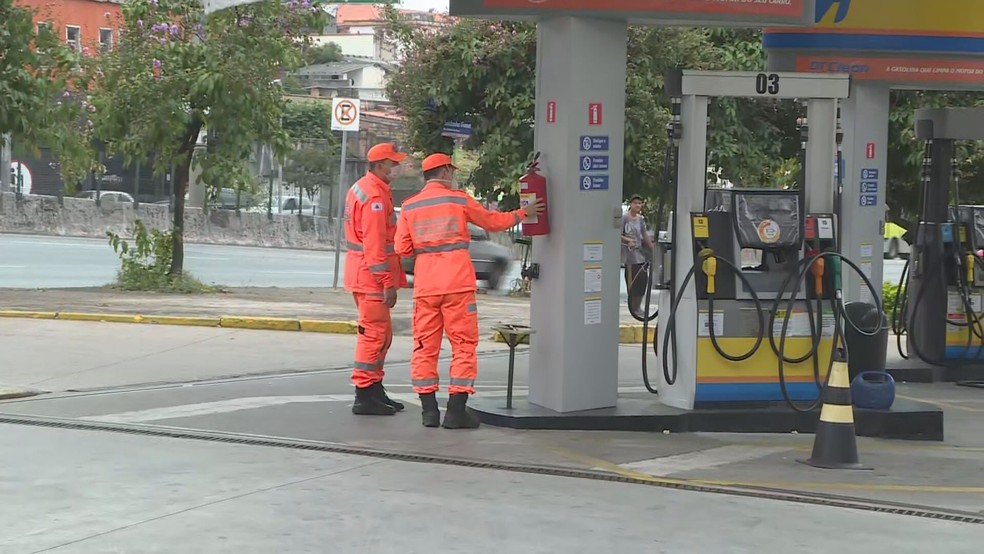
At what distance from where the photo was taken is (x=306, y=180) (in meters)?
43.2

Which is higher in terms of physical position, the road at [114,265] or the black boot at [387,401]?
the road at [114,265]

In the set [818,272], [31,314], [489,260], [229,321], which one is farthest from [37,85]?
[818,272]

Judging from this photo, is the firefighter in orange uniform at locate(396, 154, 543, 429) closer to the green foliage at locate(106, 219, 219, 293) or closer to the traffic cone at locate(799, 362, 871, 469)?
the traffic cone at locate(799, 362, 871, 469)

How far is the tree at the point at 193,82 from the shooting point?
19719mm

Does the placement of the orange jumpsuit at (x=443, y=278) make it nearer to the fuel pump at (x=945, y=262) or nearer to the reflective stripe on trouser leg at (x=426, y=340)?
the reflective stripe on trouser leg at (x=426, y=340)

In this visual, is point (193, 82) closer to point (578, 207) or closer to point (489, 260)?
point (489, 260)

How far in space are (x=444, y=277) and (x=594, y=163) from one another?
4.56ft

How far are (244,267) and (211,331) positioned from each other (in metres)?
13.9

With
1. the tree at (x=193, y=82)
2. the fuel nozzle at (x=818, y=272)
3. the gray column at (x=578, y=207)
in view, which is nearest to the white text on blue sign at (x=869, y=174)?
the fuel nozzle at (x=818, y=272)

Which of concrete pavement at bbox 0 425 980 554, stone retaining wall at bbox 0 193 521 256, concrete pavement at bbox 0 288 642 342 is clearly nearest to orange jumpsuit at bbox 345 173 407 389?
concrete pavement at bbox 0 425 980 554

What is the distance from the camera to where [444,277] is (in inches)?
367

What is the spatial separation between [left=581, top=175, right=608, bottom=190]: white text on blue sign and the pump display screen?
0.95 metres

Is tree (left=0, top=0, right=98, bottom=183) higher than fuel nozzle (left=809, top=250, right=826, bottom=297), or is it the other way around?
tree (left=0, top=0, right=98, bottom=183)

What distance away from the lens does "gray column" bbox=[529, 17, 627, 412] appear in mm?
9562
